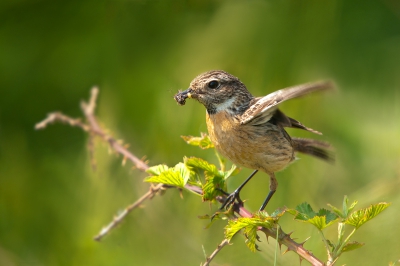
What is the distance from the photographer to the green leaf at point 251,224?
1.94 meters

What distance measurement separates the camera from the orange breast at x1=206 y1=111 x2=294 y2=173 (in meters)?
2.76

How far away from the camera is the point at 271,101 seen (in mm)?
2518

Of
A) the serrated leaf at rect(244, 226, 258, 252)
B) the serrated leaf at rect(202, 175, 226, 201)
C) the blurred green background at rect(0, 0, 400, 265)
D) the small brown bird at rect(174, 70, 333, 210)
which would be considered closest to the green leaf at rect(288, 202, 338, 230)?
the serrated leaf at rect(244, 226, 258, 252)

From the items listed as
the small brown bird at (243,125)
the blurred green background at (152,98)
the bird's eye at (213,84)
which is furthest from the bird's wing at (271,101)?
the blurred green background at (152,98)

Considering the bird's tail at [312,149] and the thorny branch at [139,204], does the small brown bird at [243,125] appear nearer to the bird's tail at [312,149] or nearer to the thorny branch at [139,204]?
the bird's tail at [312,149]

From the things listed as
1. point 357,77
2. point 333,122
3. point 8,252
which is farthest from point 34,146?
point 357,77

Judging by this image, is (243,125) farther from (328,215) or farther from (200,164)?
(328,215)

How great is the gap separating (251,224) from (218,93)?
115cm

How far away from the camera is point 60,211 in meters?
4.58

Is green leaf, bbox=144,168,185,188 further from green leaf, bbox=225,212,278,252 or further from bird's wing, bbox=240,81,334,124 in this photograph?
bird's wing, bbox=240,81,334,124

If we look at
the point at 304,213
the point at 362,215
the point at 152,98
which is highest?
the point at 152,98

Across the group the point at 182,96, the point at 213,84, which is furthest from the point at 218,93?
the point at 182,96

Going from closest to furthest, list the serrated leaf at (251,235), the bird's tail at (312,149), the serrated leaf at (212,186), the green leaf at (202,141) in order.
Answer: the serrated leaf at (251,235)
the serrated leaf at (212,186)
the green leaf at (202,141)
the bird's tail at (312,149)

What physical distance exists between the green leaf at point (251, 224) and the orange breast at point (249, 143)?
2.44 feet
